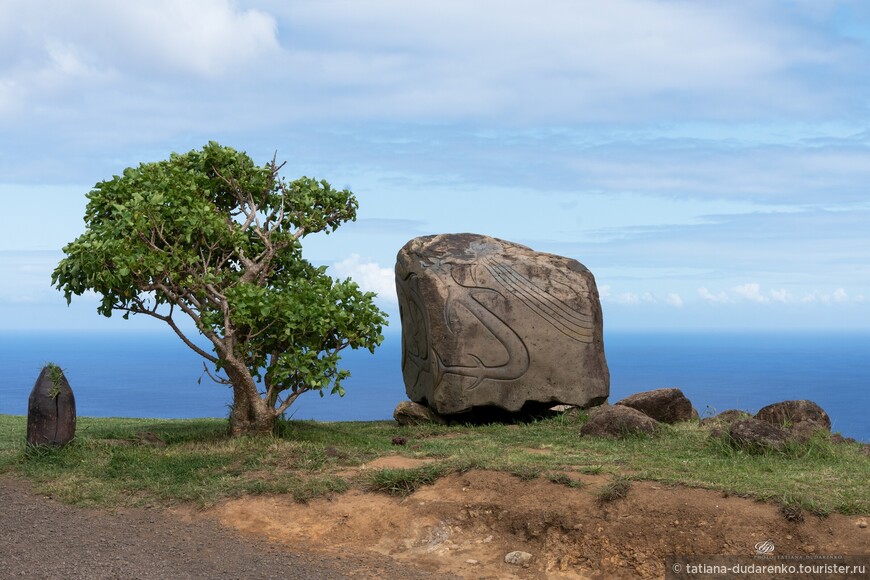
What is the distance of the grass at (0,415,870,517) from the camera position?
937 centimetres

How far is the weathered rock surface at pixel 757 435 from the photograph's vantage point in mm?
10750

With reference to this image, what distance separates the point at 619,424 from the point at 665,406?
7.67 ft

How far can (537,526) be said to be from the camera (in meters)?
8.73

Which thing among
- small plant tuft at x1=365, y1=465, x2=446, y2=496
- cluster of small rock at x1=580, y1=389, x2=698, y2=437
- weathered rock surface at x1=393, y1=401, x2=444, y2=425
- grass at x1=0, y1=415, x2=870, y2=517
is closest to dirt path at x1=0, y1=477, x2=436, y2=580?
grass at x1=0, y1=415, x2=870, y2=517

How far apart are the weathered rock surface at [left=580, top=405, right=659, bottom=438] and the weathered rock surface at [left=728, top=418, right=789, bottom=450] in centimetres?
165

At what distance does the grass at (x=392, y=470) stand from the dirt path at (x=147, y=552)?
1.80 feet

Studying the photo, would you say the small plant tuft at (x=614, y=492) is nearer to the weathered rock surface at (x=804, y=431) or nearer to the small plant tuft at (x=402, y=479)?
the small plant tuft at (x=402, y=479)

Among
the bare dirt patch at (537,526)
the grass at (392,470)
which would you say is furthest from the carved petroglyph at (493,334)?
the bare dirt patch at (537,526)

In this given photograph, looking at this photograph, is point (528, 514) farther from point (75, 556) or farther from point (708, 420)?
point (708, 420)

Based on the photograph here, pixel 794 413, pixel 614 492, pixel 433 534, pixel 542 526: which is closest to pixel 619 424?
pixel 794 413

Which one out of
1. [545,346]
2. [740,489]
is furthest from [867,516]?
[545,346]

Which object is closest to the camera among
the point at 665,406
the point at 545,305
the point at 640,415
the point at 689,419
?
the point at 640,415

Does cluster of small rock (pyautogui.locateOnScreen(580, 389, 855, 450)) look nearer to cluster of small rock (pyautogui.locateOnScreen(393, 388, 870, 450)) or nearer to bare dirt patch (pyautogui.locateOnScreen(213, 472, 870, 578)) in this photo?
cluster of small rock (pyautogui.locateOnScreen(393, 388, 870, 450))

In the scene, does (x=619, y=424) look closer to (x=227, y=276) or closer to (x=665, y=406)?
(x=665, y=406)
